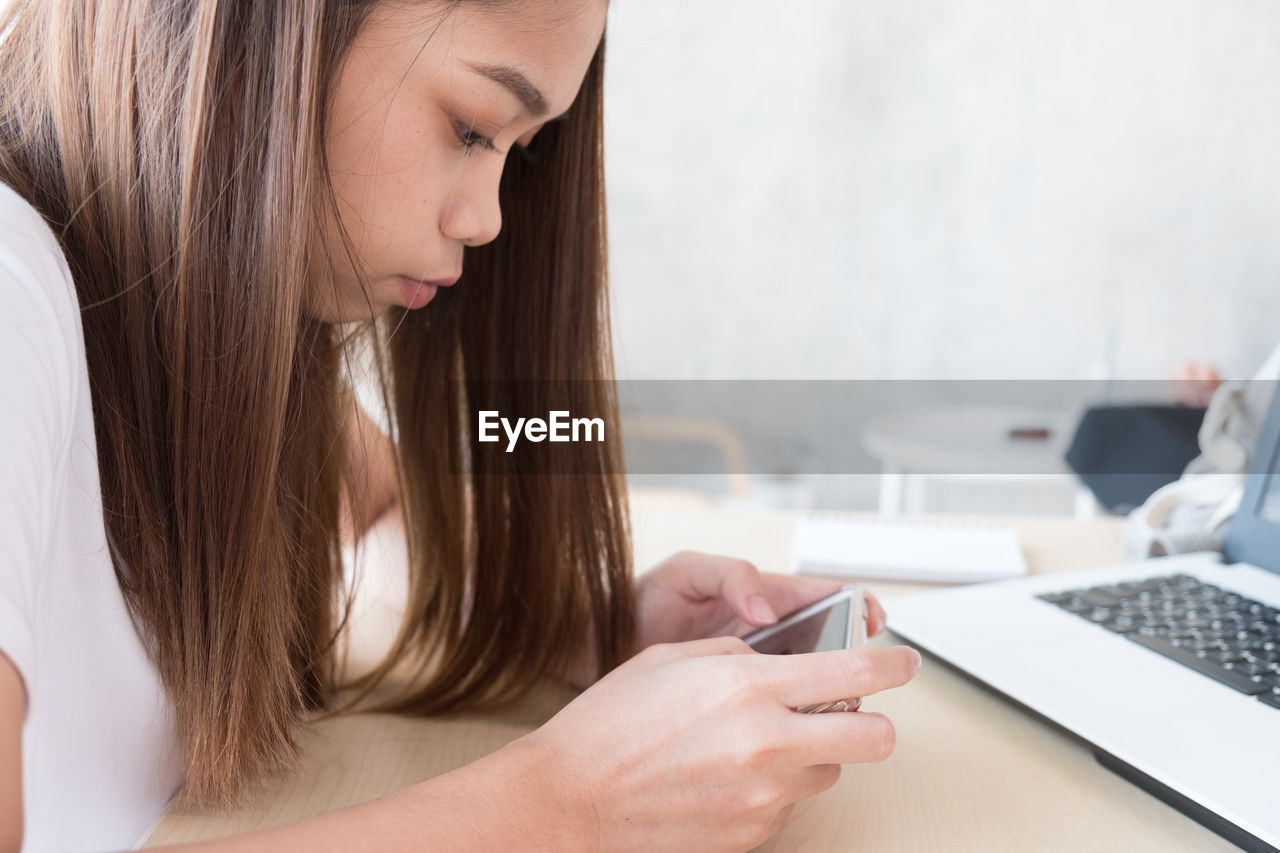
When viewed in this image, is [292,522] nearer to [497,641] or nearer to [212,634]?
[212,634]

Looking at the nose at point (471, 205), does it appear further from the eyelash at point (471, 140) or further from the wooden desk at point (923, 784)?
the wooden desk at point (923, 784)

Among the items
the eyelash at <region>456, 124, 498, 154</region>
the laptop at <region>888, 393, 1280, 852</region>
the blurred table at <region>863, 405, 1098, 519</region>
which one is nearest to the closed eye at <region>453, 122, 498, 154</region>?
the eyelash at <region>456, 124, 498, 154</region>

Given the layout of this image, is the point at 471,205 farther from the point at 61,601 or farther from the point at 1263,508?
the point at 1263,508

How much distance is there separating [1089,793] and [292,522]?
443 millimetres

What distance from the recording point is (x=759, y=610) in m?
0.63

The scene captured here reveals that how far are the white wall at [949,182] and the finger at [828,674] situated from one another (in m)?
2.10

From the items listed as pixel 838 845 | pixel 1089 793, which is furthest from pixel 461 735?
pixel 1089 793

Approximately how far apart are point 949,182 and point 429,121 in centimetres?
229

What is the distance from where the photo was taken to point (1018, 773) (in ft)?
1.70

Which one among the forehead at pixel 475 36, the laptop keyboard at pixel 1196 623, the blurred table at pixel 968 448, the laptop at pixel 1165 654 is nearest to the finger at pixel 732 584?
the laptop at pixel 1165 654

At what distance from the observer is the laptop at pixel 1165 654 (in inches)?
18.3

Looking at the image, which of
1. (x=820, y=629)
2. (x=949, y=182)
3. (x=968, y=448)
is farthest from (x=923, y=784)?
(x=949, y=182)

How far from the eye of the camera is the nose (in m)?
0.56

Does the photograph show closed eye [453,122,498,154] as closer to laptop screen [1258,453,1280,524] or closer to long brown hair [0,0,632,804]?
long brown hair [0,0,632,804]
